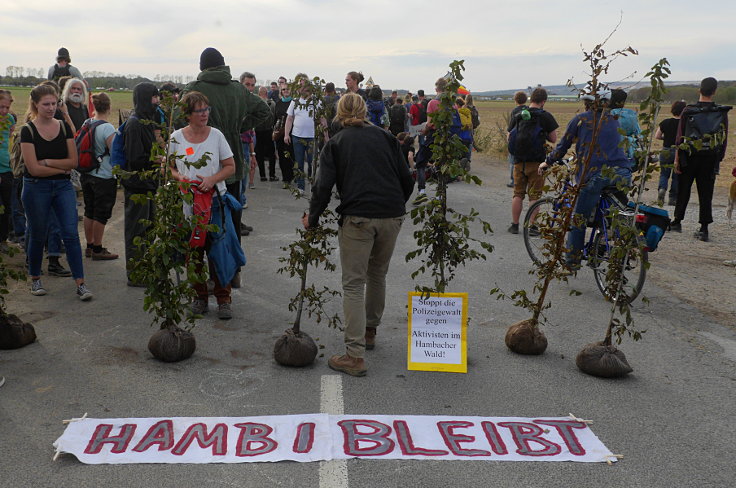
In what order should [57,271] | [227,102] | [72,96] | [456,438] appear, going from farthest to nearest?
[72,96], [57,271], [227,102], [456,438]

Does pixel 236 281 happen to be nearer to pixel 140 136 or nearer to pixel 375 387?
pixel 140 136

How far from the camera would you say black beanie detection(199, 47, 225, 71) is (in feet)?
20.2

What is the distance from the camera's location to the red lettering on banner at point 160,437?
3617mm

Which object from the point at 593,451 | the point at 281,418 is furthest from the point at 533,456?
the point at 281,418

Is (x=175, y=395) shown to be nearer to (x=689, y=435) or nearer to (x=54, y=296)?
(x=54, y=296)

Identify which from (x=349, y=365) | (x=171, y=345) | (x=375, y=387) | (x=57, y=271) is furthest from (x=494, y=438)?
Result: (x=57, y=271)

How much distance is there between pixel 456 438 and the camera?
3.81 metres

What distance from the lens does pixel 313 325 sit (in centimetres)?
575

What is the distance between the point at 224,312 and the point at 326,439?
7.79 ft

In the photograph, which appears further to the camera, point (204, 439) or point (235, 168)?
point (235, 168)

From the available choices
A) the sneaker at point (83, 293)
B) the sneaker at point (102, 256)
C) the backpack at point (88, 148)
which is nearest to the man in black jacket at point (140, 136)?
the sneaker at point (83, 293)

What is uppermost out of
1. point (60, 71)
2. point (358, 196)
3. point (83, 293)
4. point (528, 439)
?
point (60, 71)

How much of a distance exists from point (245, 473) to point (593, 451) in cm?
196

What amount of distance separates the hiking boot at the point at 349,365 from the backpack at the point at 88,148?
3.95m
